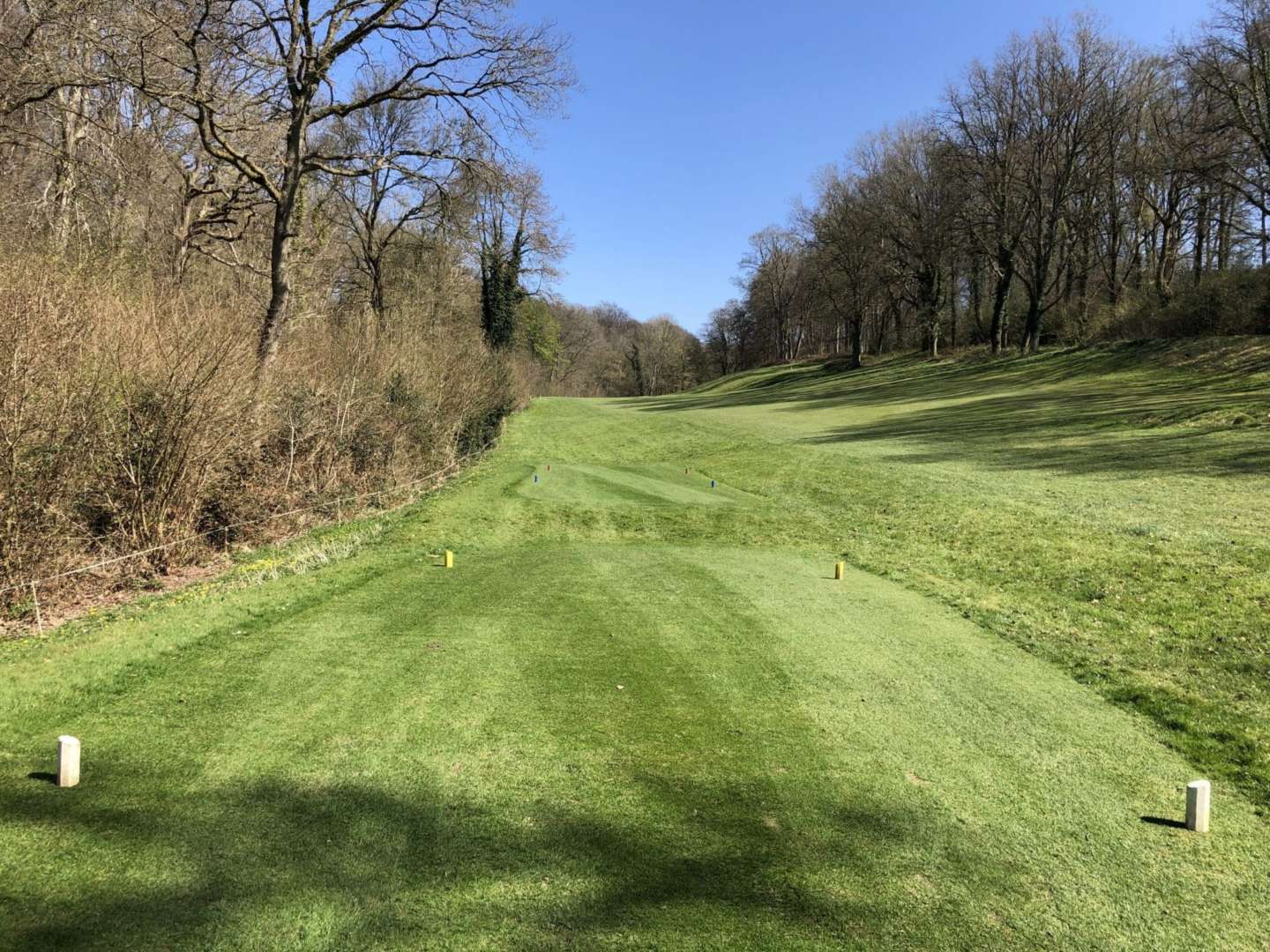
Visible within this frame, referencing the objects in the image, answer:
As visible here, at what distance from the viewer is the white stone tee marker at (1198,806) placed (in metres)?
3.58

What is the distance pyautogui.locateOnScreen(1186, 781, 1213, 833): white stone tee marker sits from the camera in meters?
3.58

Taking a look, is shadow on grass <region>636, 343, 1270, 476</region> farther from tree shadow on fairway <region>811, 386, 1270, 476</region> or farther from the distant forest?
the distant forest

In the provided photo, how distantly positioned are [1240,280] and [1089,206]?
12571 millimetres

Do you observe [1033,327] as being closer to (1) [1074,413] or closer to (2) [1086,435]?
(1) [1074,413]

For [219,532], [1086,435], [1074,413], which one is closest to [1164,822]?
[219,532]

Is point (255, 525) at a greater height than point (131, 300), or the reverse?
point (131, 300)

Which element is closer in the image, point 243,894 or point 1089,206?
point 243,894

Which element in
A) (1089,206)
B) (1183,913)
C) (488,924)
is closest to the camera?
(488,924)

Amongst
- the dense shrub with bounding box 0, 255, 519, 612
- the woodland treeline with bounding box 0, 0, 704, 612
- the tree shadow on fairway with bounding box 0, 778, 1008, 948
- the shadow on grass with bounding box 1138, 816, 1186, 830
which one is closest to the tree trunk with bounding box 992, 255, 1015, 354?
the woodland treeline with bounding box 0, 0, 704, 612

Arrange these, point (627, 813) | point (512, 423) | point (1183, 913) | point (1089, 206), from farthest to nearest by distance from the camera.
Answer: point (1089, 206) < point (512, 423) < point (627, 813) < point (1183, 913)

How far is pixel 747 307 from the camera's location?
282 feet

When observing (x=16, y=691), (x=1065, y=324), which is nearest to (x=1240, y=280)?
(x=1065, y=324)

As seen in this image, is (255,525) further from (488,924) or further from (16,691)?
(488,924)

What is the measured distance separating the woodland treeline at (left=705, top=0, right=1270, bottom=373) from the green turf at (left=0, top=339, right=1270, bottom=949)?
92.0 ft
